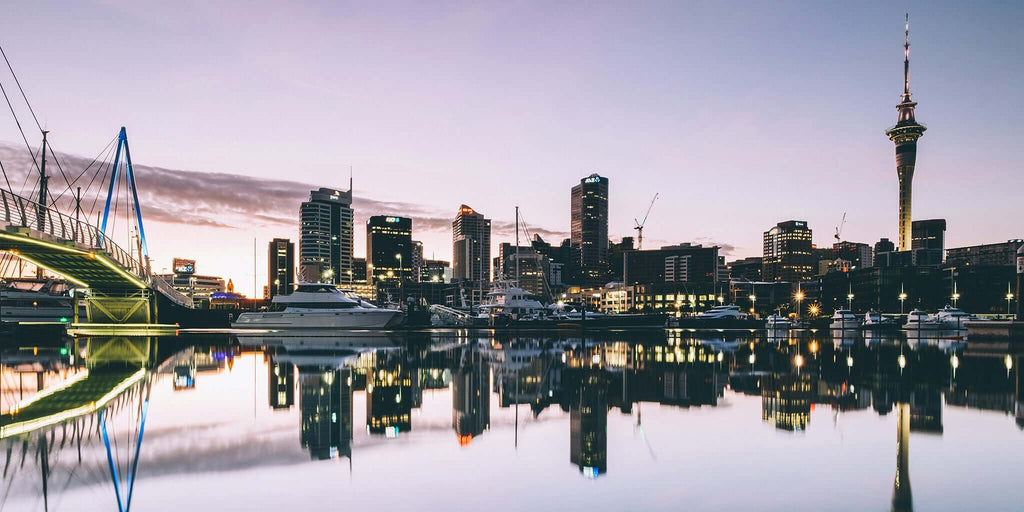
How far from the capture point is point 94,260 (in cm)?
4106

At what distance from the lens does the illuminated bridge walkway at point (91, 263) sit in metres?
31.0

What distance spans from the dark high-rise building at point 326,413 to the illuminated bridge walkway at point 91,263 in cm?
2072

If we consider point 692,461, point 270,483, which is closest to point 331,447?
point 270,483

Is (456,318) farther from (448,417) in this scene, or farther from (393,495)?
(393,495)

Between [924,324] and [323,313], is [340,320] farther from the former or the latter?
[924,324]

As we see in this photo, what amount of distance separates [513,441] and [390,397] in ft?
18.7

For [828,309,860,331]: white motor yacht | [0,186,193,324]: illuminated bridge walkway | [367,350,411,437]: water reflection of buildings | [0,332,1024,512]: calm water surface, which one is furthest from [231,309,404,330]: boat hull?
[828,309,860,331]: white motor yacht

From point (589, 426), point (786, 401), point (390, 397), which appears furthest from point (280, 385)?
point (786, 401)

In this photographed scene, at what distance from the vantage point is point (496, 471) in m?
9.30

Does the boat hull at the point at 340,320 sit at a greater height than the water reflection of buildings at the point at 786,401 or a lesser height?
lesser

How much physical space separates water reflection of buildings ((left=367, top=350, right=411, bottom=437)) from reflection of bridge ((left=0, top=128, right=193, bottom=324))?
21.5 metres

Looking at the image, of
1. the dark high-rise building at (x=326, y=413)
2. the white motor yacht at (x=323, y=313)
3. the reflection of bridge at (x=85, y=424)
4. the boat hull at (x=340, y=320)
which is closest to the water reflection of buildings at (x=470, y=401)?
the dark high-rise building at (x=326, y=413)

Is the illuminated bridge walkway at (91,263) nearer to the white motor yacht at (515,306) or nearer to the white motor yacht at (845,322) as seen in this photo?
the white motor yacht at (515,306)

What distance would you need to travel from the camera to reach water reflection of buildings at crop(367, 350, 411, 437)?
495 inches
